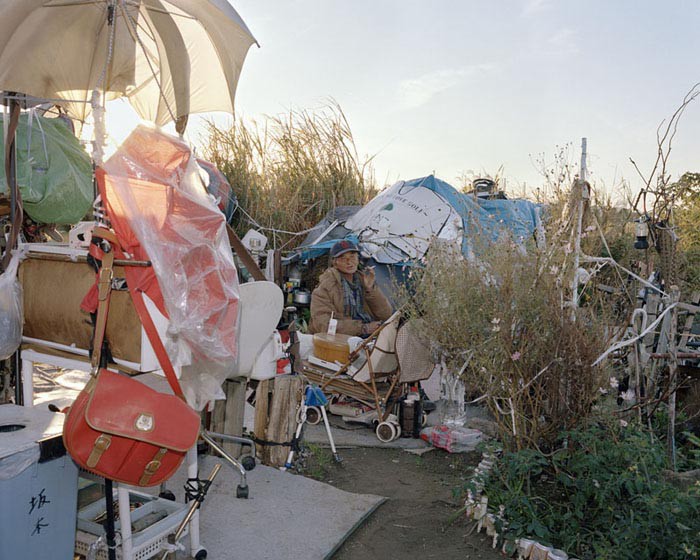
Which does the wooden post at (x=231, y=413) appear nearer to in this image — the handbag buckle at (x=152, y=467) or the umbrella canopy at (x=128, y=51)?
the umbrella canopy at (x=128, y=51)

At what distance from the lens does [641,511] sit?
3.25 metres

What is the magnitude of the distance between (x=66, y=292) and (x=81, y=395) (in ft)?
2.18

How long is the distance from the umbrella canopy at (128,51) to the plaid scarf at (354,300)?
2741mm

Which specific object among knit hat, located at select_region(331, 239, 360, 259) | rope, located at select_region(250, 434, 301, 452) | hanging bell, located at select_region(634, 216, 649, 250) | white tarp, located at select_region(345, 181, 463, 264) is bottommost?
rope, located at select_region(250, 434, 301, 452)

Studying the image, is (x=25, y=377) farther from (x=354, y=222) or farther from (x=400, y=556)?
(x=354, y=222)

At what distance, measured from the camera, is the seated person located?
6.46 metres

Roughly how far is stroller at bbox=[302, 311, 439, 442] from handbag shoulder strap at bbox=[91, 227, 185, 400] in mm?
2918

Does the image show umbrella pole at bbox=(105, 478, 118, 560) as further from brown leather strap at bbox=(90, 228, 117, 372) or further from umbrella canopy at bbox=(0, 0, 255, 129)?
umbrella canopy at bbox=(0, 0, 255, 129)

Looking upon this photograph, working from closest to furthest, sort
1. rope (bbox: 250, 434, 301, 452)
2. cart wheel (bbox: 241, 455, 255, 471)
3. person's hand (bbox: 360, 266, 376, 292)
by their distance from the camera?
cart wheel (bbox: 241, 455, 255, 471)
rope (bbox: 250, 434, 301, 452)
person's hand (bbox: 360, 266, 376, 292)

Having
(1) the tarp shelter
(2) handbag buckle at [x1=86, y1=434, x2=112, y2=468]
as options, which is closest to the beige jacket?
(1) the tarp shelter

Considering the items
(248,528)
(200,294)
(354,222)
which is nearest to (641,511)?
(248,528)

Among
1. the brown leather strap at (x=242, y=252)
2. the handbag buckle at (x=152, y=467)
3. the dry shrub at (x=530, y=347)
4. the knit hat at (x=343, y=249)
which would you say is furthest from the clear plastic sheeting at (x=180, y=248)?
the knit hat at (x=343, y=249)

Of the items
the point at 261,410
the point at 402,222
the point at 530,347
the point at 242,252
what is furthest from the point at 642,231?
the point at 402,222

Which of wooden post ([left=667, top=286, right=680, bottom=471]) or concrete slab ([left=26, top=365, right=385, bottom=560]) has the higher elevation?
wooden post ([left=667, top=286, right=680, bottom=471])
